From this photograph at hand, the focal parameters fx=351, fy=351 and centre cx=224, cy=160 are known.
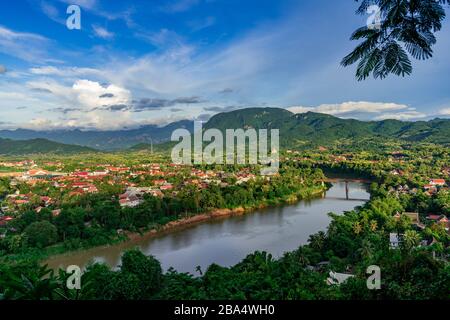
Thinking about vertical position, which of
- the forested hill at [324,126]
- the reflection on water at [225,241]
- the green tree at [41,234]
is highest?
the forested hill at [324,126]

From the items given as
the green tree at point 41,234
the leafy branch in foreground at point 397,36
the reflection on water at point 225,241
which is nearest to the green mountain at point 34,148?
the reflection on water at point 225,241

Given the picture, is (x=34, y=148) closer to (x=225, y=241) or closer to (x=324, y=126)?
(x=324, y=126)

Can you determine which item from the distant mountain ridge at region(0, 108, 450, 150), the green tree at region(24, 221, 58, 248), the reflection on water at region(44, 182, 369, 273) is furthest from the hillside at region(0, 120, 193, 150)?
the green tree at region(24, 221, 58, 248)

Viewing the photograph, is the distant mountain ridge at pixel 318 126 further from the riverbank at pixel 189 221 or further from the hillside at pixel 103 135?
the riverbank at pixel 189 221

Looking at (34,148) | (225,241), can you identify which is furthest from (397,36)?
(34,148)

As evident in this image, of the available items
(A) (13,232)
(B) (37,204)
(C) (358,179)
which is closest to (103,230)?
(A) (13,232)

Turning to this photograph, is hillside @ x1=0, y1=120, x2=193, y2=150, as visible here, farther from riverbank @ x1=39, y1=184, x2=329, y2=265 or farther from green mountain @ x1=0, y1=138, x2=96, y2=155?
riverbank @ x1=39, y1=184, x2=329, y2=265
